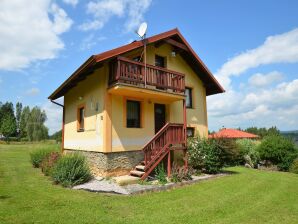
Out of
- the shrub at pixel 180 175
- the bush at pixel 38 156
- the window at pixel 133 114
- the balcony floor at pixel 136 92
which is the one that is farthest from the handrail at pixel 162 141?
the bush at pixel 38 156

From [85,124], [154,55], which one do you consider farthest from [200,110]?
[85,124]

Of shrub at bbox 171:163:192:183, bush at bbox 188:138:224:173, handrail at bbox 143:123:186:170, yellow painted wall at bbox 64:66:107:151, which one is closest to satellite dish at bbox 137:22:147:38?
yellow painted wall at bbox 64:66:107:151

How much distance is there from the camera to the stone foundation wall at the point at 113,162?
1100 cm

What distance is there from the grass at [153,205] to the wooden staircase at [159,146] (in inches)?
73.7

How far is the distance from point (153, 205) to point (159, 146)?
419 centimetres

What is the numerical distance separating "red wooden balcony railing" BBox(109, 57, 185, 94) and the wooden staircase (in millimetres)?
2225

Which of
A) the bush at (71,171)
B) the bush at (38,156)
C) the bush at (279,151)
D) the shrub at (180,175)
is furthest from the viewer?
the bush at (279,151)

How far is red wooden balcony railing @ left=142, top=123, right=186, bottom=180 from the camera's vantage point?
423 inches

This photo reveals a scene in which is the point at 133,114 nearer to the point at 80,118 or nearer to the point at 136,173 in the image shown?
the point at 136,173

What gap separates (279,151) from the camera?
18.0 metres

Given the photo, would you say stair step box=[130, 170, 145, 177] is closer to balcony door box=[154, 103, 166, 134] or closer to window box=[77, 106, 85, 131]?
balcony door box=[154, 103, 166, 134]

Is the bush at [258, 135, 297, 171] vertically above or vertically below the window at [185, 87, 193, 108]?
below

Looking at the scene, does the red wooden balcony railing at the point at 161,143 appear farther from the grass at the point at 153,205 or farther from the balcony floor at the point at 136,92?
the grass at the point at 153,205

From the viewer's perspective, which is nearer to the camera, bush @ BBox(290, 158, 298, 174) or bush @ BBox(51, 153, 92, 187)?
bush @ BBox(51, 153, 92, 187)
